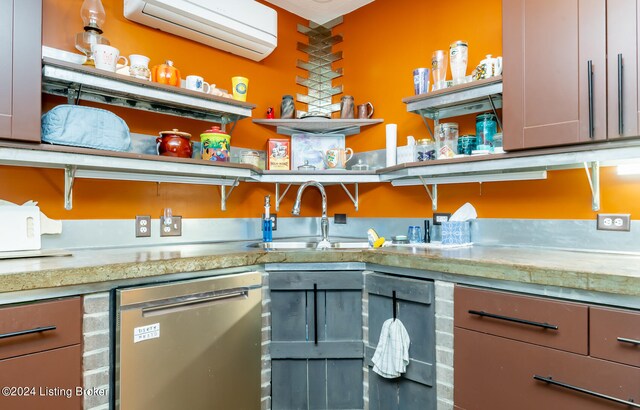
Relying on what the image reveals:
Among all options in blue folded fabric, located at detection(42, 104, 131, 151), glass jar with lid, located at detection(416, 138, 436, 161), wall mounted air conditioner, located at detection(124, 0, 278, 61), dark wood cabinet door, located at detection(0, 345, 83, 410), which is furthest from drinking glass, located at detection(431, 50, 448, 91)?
dark wood cabinet door, located at detection(0, 345, 83, 410)

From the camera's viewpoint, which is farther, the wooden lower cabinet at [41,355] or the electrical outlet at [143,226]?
the electrical outlet at [143,226]

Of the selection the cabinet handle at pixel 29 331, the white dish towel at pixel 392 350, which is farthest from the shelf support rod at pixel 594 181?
the cabinet handle at pixel 29 331

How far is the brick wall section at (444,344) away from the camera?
156 cm

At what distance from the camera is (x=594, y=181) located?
1699mm

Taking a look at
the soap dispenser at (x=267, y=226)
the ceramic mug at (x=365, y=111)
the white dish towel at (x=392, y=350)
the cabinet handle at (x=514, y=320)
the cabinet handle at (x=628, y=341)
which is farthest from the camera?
the ceramic mug at (x=365, y=111)

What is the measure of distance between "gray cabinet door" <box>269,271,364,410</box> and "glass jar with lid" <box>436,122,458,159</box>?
0.83m

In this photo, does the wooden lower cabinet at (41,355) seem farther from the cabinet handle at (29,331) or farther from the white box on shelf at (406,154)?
the white box on shelf at (406,154)

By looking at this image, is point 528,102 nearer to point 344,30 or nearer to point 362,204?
point 362,204

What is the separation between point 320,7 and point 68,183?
205cm

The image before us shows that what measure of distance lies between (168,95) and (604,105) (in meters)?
1.92

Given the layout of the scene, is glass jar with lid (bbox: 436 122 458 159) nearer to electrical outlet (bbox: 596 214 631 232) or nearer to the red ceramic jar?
electrical outlet (bbox: 596 214 631 232)

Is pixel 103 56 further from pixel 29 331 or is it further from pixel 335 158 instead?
pixel 335 158

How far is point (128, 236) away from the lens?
2.04m

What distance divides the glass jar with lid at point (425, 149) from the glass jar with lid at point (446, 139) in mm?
98
